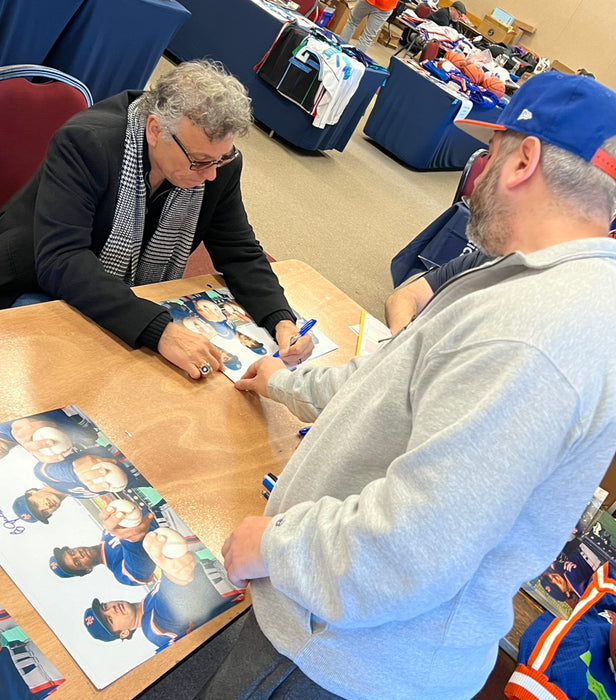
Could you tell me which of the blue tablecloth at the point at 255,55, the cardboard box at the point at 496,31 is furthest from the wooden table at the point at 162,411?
the cardboard box at the point at 496,31

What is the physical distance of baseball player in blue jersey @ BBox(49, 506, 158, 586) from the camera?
93 cm

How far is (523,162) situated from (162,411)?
81cm

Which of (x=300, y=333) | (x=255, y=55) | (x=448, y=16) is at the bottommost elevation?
(x=300, y=333)

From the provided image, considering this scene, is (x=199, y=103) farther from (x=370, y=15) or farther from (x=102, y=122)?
(x=370, y=15)

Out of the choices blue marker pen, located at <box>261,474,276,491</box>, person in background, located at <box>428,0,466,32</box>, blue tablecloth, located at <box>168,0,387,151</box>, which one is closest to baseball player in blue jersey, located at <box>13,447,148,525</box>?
blue marker pen, located at <box>261,474,276,491</box>

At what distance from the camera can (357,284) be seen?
13.8 ft

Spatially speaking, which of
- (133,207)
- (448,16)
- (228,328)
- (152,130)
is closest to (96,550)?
(228,328)

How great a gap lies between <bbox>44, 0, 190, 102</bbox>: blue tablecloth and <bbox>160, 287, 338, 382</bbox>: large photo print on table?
2170mm

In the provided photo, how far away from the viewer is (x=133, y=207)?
5.30 ft

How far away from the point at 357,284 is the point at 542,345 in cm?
360

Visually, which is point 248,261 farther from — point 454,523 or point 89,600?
point 454,523

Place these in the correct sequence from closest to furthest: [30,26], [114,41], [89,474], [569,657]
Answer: [89,474], [569,657], [30,26], [114,41]

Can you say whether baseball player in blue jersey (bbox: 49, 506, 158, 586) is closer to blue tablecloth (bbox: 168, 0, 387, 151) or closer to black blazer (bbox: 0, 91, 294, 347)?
black blazer (bbox: 0, 91, 294, 347)

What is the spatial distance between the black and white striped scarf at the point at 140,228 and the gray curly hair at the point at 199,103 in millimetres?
71
